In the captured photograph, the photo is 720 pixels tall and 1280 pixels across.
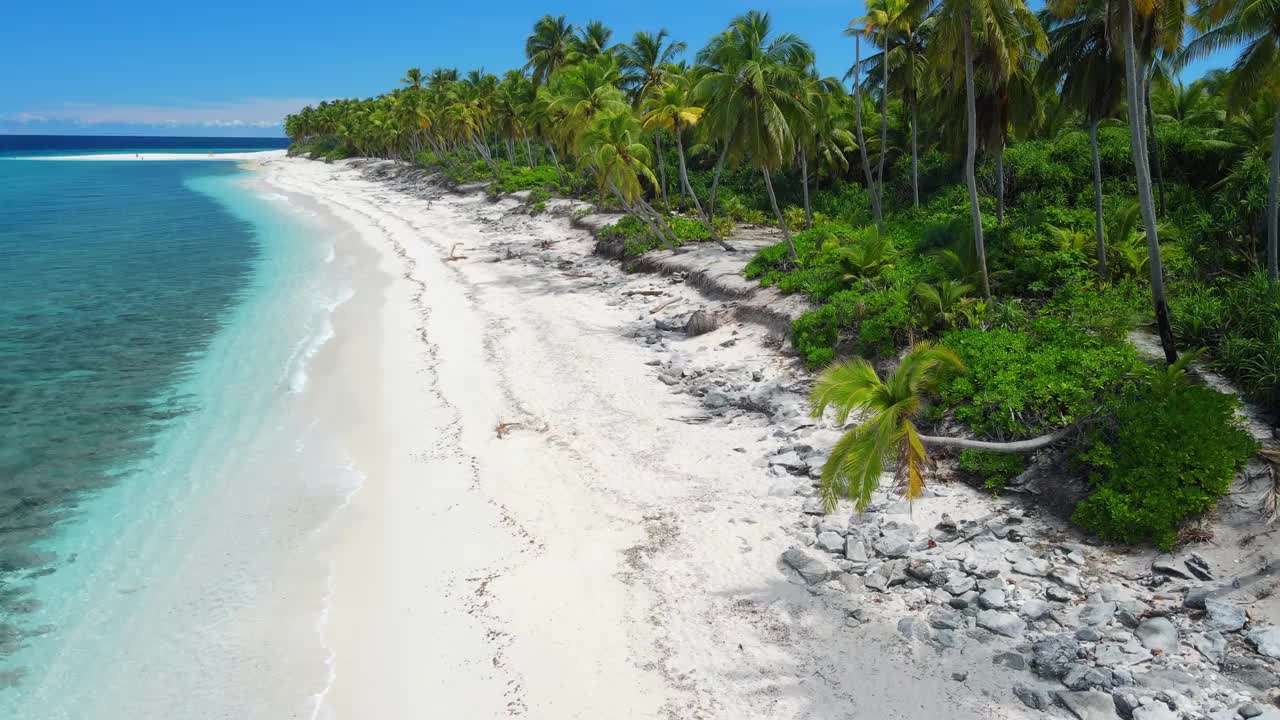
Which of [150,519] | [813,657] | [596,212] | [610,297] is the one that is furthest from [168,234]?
[813,657]

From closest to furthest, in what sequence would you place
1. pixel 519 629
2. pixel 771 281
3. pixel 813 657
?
pixel 813 657 < pixel 519 629 < pixel 771 281

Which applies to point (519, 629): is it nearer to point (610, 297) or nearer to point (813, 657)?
point (813, 657)

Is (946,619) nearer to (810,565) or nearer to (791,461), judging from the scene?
(810,565)

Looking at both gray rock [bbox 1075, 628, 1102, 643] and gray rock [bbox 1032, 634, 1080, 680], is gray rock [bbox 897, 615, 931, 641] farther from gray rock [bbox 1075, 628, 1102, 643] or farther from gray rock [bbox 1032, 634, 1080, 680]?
gray rock [bbox 1075, 628, 1102, 643]

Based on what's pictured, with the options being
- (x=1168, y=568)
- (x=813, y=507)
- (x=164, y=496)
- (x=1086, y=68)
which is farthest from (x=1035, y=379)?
(x=164, y=496)

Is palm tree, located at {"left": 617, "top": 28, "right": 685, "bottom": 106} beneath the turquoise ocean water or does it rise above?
above

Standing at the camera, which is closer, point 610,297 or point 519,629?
point 519,629

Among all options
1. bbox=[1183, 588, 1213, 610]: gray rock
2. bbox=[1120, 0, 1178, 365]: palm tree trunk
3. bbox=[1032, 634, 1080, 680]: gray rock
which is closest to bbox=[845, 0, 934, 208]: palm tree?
bbox=[1120, 0, 1178, 365]: palm tree trunk
